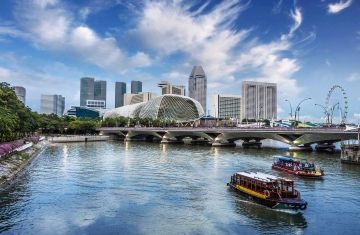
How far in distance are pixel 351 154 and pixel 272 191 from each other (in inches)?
1831

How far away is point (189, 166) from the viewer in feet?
249

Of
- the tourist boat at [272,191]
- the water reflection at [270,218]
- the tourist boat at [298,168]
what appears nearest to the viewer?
the water reflection at [270,218]

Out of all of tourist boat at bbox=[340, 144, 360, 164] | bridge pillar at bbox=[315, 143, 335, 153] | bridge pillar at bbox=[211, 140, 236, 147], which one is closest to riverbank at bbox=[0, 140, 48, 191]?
tourist boat at bbox=[340, 144, 360, 164]

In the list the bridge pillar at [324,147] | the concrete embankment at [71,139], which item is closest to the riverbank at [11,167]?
the concrete embankment at [71,139]

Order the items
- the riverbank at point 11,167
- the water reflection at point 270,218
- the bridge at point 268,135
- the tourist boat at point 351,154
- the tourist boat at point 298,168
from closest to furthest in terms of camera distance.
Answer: the water reflection at point 270,218, the riverbank at point 11,167, the tourist boat at point 298,168, the tourist boat at point 351,154, the bridge at point 268,135

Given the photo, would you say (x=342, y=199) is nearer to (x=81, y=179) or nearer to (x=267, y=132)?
(x=81, y=179)

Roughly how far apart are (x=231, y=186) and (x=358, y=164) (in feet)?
132

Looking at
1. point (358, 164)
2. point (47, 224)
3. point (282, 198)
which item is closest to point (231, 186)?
point (282, 198)

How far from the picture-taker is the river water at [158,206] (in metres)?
34.8

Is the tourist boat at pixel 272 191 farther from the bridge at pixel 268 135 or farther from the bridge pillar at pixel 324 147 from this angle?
the bridge pillar at pixel 324 147

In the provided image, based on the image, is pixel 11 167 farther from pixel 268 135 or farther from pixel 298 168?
pixel 268 135

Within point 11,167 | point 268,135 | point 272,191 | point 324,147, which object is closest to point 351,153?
point 268,135

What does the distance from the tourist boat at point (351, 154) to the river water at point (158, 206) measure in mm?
15912

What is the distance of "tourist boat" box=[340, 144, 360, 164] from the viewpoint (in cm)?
8150
